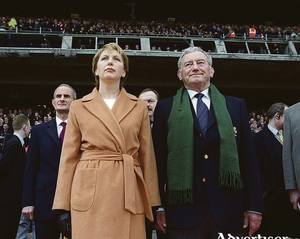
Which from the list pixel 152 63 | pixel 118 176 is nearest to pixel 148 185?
pixel 118 176

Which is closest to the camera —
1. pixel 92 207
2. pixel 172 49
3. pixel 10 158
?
pixel 92 207

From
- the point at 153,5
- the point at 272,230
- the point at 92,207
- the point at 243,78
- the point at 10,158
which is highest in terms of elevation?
the point at 153,5

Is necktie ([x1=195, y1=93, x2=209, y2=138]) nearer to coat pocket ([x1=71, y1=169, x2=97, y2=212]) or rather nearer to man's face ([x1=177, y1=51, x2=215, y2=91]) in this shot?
man's face ([x1=177, y1=51, x2=215, y2=91])

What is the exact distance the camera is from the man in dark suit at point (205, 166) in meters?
2.00

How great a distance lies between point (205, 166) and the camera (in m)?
2.10

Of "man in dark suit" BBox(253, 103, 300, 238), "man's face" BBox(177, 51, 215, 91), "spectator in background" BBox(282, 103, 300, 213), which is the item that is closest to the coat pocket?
"man's face" BBox(177, 51, 215, 91)

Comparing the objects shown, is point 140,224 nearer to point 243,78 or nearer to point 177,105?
point 177,105

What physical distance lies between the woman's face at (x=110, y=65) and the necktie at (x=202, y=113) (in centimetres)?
76

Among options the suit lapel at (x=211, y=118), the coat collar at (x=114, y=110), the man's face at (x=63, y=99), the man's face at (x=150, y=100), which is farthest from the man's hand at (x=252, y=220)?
the man's face at (x=63, y=99)

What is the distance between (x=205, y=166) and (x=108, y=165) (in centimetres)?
80

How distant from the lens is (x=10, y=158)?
367 cm

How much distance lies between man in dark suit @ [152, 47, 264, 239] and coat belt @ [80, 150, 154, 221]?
0.25 metres

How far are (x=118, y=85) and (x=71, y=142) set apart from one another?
63 centimetres

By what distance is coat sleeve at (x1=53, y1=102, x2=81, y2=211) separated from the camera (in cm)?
186
